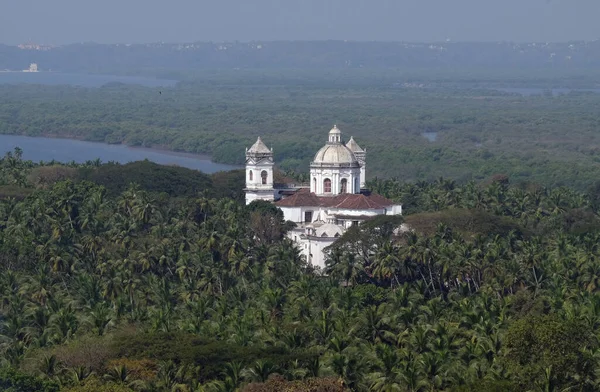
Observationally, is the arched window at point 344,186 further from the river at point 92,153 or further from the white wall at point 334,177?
the river at point 92,153

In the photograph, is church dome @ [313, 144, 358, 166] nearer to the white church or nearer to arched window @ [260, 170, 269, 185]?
the white church

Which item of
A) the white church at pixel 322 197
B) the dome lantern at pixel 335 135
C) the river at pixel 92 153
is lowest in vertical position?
the river at pixel 92 153

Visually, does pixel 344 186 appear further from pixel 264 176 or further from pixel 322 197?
pixel 264 176

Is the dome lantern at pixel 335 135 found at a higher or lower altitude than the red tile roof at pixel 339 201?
higher

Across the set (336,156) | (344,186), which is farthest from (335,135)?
(344,186)

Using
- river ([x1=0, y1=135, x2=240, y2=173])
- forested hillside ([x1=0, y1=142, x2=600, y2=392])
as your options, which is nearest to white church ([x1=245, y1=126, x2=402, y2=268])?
forested hillside ([x1=0, y1=142, x2=600, y2=392])

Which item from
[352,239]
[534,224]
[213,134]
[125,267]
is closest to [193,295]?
[125,267]

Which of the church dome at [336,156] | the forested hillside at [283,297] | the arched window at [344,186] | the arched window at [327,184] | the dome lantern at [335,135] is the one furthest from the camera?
the dome lantern at [335,135]

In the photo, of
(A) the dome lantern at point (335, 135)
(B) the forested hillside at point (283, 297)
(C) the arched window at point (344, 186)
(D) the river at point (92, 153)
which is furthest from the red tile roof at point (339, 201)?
(D) the river at point (92, 153)
